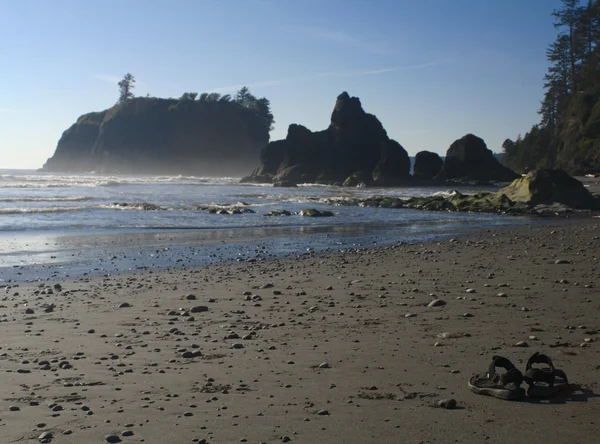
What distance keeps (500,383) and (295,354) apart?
2178 mm

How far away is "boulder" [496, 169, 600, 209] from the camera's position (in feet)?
102

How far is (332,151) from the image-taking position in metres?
90.8

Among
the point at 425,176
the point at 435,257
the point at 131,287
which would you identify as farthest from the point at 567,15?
the point at 131,287

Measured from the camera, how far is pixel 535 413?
4.50m

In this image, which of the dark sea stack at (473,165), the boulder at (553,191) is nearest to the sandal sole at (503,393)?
the boulder at (553,191)

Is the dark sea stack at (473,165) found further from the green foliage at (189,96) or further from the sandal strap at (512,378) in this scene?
the green foliage at (189,96)

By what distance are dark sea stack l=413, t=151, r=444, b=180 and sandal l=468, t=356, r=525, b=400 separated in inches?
2923

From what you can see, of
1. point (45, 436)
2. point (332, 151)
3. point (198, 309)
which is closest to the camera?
point (45, 436)

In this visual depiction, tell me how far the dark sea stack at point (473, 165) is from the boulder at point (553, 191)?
40.2 meters

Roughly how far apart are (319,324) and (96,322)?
2.82 m

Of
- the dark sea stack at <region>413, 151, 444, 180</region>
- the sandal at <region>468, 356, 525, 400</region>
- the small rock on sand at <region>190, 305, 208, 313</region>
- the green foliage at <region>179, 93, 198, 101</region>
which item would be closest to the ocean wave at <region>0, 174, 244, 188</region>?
the dark sea stack at <region>413, 151, 444, 180</region>

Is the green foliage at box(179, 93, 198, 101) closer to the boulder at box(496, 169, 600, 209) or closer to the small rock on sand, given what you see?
the boulder at box(496, 169, 600, 209)

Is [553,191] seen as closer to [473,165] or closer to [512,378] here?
[512,378]

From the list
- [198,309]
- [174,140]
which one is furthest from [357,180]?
[174,140]
